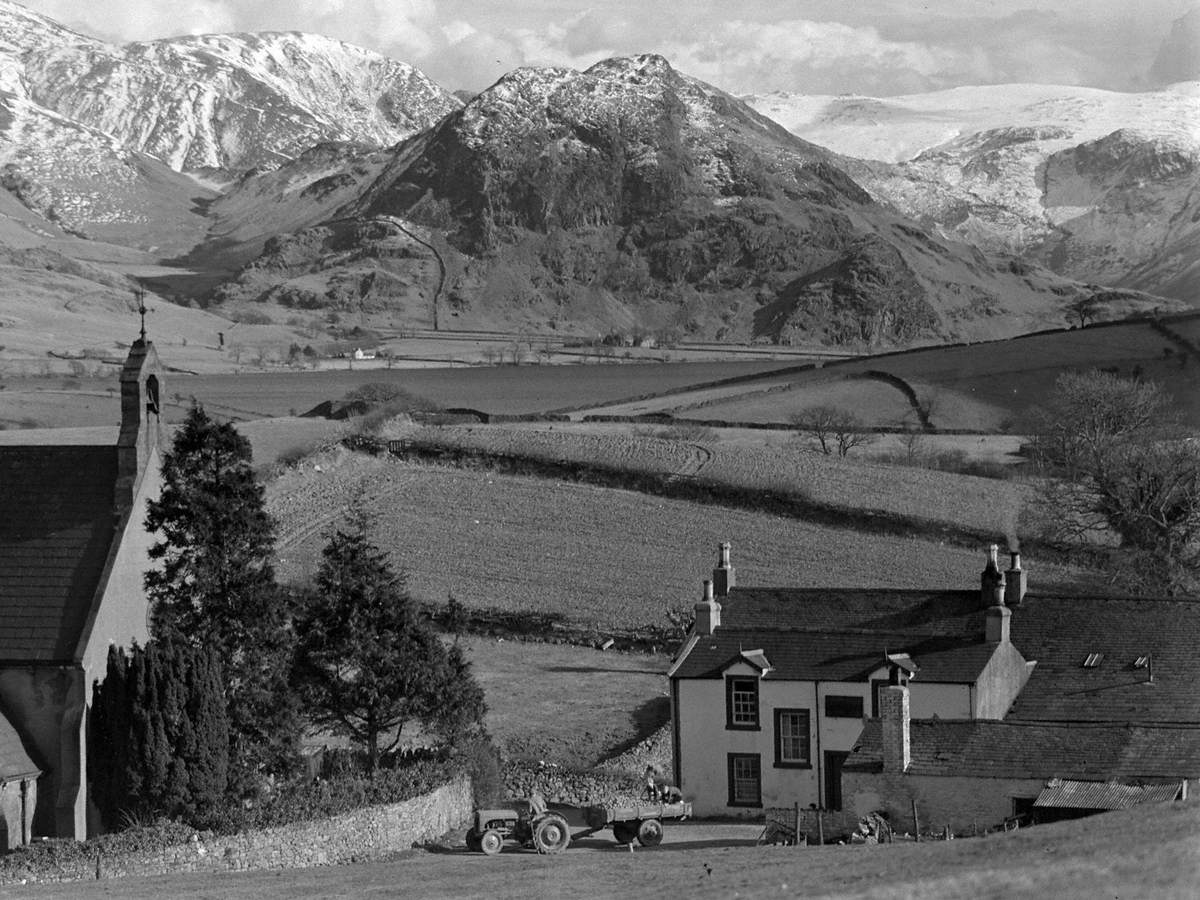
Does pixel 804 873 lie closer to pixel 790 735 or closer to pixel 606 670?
pixel 790 735

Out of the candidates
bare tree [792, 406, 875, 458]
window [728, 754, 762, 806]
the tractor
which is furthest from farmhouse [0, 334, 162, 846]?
bare tree [792, 406, 875, 458]

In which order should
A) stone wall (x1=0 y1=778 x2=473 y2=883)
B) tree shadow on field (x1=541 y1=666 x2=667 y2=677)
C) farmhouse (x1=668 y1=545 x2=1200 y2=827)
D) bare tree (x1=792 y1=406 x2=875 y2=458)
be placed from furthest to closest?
bare tree (x1=792 y1=406 x2=875 y2=458)
tree shadow on field (x1=541 y1=666 x2=667 y2=677)
farmhouse (x1=668 y1=545 x2=1200 y2=827)
stone wall (x1=0 y1=778 x2=473 y2=883)

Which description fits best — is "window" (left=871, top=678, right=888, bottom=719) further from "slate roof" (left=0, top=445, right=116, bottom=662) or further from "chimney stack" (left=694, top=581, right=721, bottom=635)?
"slate roof" (left=0, top=445, right=116, bottom=662)

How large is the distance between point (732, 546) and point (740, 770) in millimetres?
37623

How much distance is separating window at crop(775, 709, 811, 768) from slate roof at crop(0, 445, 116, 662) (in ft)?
→ 66.7

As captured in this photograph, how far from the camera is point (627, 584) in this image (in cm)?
8981

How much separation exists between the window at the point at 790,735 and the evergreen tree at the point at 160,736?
57.3 feet

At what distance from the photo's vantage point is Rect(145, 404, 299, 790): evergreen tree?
50.0 meters

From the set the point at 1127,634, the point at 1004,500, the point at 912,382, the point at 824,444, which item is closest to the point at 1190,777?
the point at 1127,634

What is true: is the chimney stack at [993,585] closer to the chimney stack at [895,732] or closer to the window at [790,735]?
the window at [790,735]

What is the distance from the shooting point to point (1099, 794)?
44.1 m

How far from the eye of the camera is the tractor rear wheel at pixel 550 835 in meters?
45.0

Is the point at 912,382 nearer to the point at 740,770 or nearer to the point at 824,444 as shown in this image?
the point at 824,444

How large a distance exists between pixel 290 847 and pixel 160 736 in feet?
14.6
